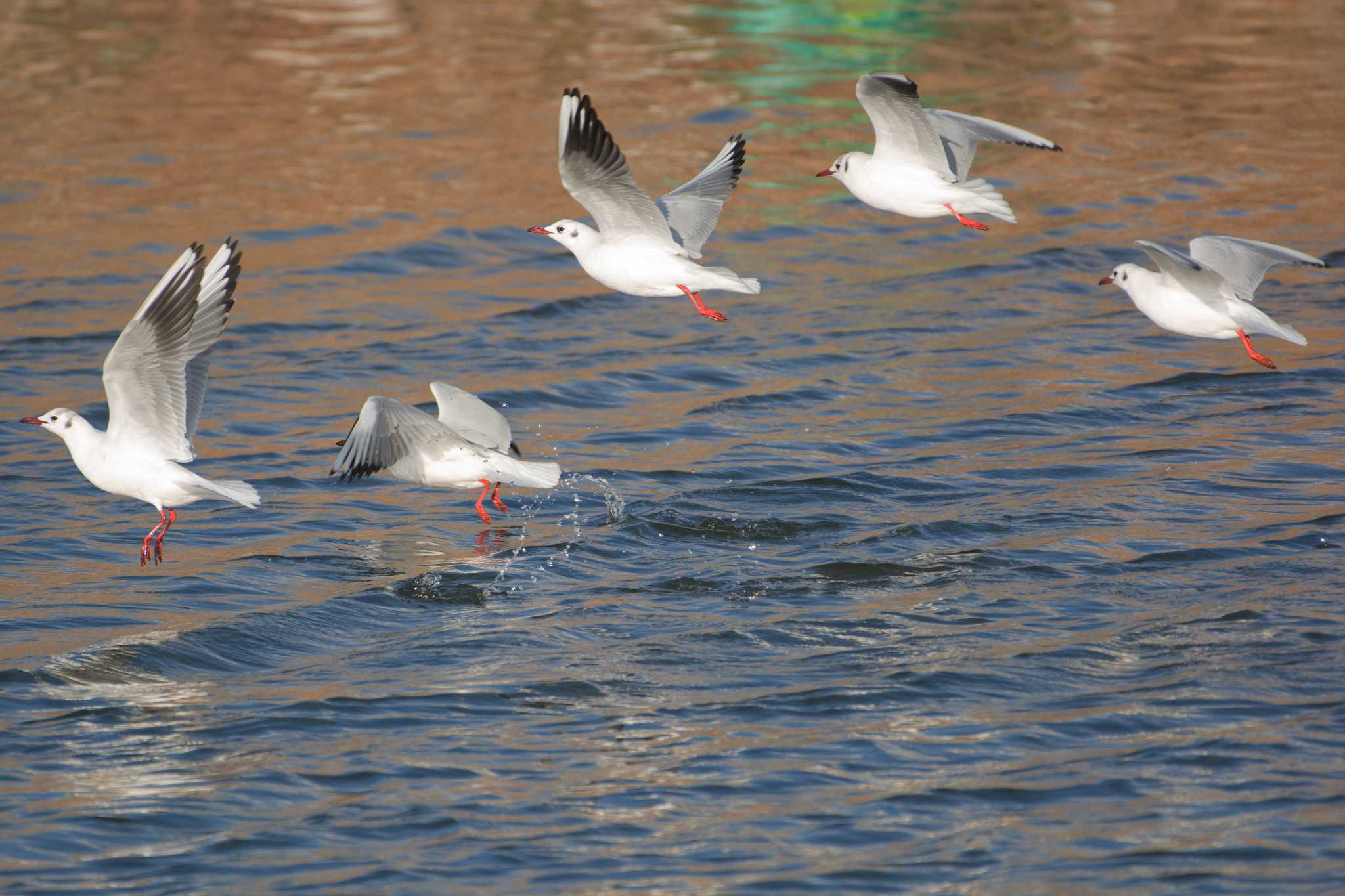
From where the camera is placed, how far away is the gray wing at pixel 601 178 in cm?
955

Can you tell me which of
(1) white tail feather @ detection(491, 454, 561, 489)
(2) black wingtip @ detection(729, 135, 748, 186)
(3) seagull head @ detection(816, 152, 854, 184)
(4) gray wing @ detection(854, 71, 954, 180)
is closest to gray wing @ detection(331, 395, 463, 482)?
(1) white tail feather @ detection(491, 454, 561, 489)

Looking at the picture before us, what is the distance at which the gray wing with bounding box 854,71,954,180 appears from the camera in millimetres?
10336

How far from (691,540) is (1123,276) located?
11.1ft

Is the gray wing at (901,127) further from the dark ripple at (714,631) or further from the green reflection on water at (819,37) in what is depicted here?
the green reflection on water at (819,37)

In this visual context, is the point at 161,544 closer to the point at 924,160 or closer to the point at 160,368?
the point at 160,368

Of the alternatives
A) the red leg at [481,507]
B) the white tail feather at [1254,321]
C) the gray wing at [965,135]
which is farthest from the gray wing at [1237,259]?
the red leg at [481,507]

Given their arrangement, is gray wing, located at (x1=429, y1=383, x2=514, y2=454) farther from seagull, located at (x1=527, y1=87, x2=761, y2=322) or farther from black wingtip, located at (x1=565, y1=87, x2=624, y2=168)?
black wingtip, located at (x1=565, y1=87, x2=624, y2=168)

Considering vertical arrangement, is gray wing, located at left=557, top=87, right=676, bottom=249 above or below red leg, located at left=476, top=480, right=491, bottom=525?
above

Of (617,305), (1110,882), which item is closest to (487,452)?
(1110,882)

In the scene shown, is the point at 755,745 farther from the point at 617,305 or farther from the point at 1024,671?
the point at 617,305

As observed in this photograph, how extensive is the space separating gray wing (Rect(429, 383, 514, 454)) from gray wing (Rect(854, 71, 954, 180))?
2.88 metres

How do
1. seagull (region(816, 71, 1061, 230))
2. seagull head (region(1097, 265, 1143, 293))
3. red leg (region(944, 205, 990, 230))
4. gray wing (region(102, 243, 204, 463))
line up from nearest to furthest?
1. gray wing (region(102, 243, 204, 463))
2. seagull (region(816, 71, 1061, 230))
3. red leg (region(944, 205, 990, 230))
4. seagull head (region(1097, 265, 1143, 293))

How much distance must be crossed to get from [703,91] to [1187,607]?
1536 centimetres

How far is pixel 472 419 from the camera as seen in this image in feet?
34.9
